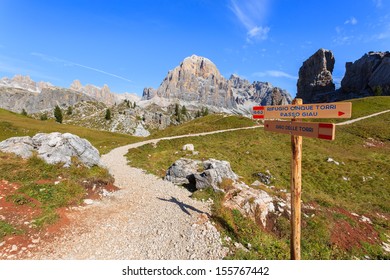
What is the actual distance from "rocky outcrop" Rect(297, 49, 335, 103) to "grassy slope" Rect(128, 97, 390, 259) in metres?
130

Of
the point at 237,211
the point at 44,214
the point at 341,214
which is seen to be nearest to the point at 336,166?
the point at 341,214

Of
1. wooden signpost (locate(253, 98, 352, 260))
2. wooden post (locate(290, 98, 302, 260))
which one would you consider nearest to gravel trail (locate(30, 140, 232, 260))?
wooden post (locate(290, 98, 302, 260))

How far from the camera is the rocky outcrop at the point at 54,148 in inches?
660

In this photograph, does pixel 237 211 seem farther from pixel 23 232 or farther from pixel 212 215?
pixel 23 232

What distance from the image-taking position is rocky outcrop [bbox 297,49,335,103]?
160250mm

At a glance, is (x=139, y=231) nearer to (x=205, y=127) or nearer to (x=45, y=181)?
(x=45, y=181)

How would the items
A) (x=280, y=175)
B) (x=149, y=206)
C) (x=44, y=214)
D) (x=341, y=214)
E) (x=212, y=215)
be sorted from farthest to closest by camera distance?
(x=280, y=175)
(x=341, y=214)
(x=149, y=206)
(x=212, y=215)
(x=44, y=214)

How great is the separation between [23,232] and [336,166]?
105 feet

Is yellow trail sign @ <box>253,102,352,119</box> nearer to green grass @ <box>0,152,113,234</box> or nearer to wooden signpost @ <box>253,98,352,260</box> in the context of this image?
wooden signpost @ <box>253,98,352,260</box>

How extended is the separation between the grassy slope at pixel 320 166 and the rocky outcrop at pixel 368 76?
101696mm

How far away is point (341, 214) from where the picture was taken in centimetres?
1590

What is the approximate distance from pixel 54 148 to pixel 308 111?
1884 cm
